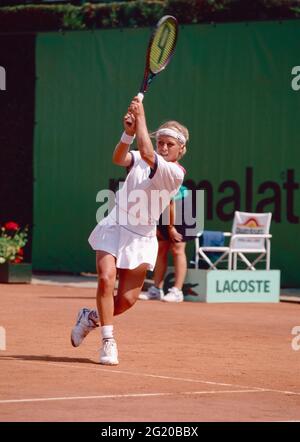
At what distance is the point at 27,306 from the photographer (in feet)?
46.7

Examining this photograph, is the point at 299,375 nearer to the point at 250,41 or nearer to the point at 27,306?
the point at 27,306

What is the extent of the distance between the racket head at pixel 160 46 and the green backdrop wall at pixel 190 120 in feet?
28.0

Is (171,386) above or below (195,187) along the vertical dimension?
below

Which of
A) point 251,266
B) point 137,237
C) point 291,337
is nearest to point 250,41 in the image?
point 251,266

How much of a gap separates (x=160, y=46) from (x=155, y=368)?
2428 millimetres

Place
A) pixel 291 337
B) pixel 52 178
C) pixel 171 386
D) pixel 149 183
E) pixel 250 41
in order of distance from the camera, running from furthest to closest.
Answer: pixel 52 178 < pixel 250 41 < pixel 291 337 < pixel 149 183 < pixel 171 386

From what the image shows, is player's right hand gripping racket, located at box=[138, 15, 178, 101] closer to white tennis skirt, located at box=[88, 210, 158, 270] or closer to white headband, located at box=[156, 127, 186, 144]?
white headband, located at box=[156, 127, 186, 144]

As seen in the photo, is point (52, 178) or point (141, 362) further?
point (52, 178)

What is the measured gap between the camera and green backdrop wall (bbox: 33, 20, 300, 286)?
60.7 ft

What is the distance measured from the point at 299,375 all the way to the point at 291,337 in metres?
2.64
